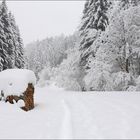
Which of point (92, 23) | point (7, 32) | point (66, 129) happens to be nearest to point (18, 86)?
point (66, 129)

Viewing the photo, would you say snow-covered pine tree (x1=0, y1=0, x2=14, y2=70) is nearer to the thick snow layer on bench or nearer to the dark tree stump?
the thick snow layer on bench

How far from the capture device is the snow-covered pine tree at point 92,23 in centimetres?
2817

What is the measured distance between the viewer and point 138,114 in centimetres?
873

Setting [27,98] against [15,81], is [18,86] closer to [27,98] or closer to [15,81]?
[15,81]

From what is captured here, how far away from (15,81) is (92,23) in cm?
1903

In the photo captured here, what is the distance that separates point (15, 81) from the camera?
11.3 m

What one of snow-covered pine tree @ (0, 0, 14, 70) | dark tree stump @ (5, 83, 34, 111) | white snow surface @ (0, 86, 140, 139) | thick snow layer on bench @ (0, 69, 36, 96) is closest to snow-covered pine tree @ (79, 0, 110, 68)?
snow-covered pine tree @ (0, 0, 14, 70)

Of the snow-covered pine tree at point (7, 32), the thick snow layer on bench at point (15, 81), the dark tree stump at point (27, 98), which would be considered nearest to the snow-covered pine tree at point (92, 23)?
the snow-covered pine tree at point (7, 32)

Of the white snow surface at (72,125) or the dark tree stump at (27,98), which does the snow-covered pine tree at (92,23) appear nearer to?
the dark tree stump at (27,98)

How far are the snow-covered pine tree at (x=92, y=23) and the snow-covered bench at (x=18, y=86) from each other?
16.6 m

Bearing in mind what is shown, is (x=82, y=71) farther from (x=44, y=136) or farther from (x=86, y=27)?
(x=44, y=136)

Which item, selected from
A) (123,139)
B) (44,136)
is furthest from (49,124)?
(123,139)

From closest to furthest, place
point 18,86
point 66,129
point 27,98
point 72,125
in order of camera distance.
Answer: point 66,129, point 72,125, point 27,98, point 18,86

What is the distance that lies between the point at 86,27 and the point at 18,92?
→ 1974cm
